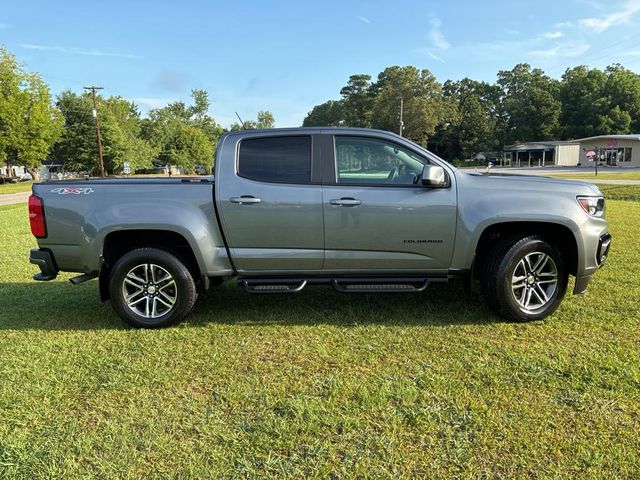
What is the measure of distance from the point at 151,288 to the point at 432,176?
2.77 m

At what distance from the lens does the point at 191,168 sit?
65312 millimetres

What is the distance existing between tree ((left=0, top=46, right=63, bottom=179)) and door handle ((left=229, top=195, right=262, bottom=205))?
4565 cm

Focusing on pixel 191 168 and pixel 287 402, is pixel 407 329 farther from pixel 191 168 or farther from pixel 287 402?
pixel 191 168

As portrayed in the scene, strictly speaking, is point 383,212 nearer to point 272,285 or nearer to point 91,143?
point 272,285

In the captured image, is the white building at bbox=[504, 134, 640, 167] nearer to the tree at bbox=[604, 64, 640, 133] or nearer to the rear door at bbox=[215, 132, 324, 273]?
the tree at bbox=[604, 64, 640, 133]

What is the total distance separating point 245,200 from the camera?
4.24 meters

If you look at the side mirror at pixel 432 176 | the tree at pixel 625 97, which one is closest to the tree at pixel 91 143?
the side mirror at pixel 432 176

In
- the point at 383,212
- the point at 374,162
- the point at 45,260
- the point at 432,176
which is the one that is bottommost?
the point at 45,260

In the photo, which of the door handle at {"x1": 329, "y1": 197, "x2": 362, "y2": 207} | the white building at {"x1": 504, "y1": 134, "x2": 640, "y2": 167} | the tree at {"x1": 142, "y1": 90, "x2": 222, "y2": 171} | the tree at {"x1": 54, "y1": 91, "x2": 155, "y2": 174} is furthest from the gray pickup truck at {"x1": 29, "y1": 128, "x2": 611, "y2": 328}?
the tree at {"x1": 142, "y1": 90, "x2": 222, "y2": 171}

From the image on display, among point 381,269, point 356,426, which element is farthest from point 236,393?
point 381,269

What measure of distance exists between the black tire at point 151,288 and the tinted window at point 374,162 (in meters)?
1.73

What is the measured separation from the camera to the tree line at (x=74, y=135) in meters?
42.1

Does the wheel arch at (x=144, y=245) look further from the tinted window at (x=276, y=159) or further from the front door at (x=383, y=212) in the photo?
the front door at (x=383, y=212)

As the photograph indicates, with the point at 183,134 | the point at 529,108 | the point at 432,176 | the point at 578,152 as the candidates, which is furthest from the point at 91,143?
the point at 529,108
